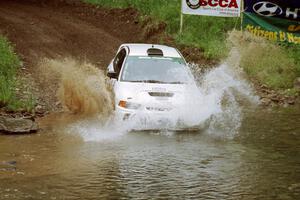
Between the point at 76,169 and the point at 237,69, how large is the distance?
10167 mm

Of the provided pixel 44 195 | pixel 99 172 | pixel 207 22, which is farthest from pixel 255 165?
pixel 207 22

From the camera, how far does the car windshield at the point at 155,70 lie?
41.9ft

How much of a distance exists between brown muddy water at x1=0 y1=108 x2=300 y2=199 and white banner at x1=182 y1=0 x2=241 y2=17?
8.28 m

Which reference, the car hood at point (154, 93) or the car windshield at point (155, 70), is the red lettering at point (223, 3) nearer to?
the car windshield at point (155, 70)

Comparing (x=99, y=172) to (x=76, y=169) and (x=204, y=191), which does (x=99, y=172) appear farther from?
(x=204, y=191)

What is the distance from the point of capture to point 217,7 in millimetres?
20719

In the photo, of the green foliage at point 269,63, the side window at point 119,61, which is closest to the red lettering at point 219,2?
the green foliage at point 269,63

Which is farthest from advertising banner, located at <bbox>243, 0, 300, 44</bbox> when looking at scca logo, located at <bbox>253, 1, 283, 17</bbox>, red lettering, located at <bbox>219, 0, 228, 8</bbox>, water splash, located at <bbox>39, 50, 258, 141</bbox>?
water splash, located at <bbox>39, 50, 258, 141</bbox>

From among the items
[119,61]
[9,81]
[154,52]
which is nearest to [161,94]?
[154,52]

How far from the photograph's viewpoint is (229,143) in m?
11.7

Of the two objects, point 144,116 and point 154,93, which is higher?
point 154,93

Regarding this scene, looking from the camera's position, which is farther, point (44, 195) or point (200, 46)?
point (200, 46)

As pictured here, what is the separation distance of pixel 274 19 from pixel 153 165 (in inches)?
447

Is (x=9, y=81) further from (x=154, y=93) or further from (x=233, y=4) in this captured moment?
(x=233, y=4)
